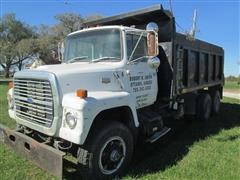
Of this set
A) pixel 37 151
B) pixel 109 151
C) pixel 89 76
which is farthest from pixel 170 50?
pixel 37 151

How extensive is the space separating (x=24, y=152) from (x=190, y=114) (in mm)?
5871

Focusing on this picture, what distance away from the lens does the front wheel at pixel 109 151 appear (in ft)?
16.6

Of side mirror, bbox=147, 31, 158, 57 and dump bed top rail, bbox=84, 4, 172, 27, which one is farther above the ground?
dump bed top rail, bbox=84, 4, 172, 27

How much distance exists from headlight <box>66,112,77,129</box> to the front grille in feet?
0.97

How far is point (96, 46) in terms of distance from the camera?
6410mm

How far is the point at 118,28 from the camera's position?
6.28 metres

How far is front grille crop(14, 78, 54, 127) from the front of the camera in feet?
16.7

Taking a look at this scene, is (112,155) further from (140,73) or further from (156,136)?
(140,73)

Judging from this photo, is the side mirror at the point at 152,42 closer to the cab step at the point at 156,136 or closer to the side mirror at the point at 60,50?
the cab step at the point at 156,136

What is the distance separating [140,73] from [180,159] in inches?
73.5

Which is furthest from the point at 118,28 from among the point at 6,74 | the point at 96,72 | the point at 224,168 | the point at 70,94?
the point at 6,74

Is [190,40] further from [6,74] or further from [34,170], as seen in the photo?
[6,74]

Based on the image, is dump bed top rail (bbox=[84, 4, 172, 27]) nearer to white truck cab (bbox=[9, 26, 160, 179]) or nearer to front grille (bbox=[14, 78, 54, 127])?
white truck cab (bbox=[9, 26, 160, 179])

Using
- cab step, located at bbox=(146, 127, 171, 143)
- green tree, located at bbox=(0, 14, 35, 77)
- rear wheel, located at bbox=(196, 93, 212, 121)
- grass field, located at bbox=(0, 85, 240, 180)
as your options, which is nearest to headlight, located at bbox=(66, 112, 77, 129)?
grass field, located at bbox=(0, 85, 240, 180)
